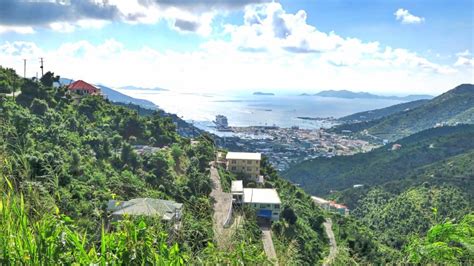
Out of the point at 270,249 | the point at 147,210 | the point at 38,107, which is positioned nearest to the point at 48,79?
the point at 38,107

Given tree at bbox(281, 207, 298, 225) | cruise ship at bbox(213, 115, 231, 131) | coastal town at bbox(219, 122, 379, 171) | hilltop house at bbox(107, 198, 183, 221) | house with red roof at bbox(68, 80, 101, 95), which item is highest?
house with red roof at bbox(68, 80, 101, 95)

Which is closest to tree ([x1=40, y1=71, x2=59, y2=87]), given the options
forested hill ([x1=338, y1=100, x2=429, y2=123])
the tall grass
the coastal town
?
the tall grass

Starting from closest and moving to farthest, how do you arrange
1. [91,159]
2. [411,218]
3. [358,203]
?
[91,159] → [411,218] → [358,203]

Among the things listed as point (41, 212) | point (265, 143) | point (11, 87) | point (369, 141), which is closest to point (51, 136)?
point (11, 87)

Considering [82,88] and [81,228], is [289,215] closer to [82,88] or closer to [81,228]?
[81,228]

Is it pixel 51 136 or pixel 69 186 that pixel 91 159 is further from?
pixel 69 186

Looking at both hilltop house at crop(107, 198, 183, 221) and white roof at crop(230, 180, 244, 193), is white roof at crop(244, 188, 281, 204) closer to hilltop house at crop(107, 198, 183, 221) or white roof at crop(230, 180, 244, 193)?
white roof at crop(230, 180, 244, 193)

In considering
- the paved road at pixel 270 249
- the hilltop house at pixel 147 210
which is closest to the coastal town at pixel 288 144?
the paved road at pixel 270 249
